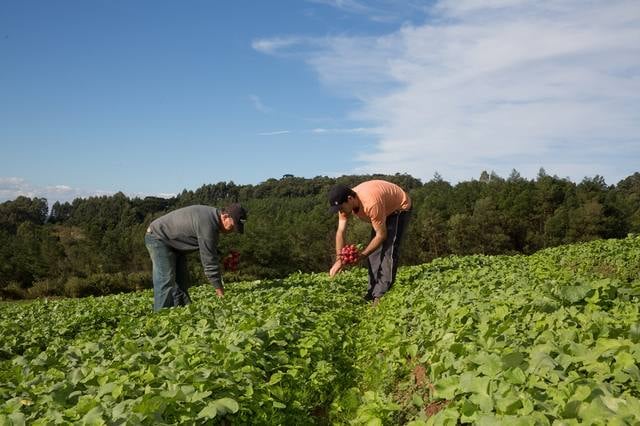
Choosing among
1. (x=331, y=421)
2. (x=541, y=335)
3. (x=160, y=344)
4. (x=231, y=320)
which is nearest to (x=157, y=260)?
(x=231, y=320)

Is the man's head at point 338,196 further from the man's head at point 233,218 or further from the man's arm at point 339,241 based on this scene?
the man's head at point 233,218

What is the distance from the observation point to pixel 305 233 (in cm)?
6612

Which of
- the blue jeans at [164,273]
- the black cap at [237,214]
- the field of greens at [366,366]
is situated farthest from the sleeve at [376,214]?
the blue jeans at [164,273]

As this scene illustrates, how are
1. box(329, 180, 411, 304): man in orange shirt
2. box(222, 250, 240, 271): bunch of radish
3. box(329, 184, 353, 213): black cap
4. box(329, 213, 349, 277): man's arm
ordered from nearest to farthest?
box(329, 184, 353, 213): black cap < box(329, 180, 411, 304): man in orange shirt < box(329, 213, 349, 277): man's arm < box(222, 250, 240, 271): bunch of radish

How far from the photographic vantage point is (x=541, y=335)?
3389 mm

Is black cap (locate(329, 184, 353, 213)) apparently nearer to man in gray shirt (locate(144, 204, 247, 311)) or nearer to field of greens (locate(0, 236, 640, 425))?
man in gray shirt (locate(144, 204, 247, 311))

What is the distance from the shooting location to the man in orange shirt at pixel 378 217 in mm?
8000

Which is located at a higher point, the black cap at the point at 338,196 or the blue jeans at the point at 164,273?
the black cap at the point at 338,196

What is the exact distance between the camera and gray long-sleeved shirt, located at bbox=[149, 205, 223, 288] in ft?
26.7

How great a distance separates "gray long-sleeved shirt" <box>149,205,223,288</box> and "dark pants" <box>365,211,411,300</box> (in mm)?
2688

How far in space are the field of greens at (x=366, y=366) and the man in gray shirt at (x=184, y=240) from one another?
1.17 metres

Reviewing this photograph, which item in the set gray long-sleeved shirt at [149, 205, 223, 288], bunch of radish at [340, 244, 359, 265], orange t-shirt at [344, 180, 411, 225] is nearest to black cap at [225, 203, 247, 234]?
gray long-sleeved shirt at [149, 205, 223, 288]

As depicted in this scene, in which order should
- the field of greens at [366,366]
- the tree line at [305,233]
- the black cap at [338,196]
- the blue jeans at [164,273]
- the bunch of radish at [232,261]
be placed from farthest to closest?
1. the tree line at [305,233]
2. the bunch of radish at [232,261]
3. the blue jeans at [164,273]
4. the black cap at [338,196]
5. the field of greens at [366,366]

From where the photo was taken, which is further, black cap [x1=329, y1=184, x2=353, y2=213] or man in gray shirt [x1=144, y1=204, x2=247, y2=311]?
man in gray shirt [x1=144, y1=204, x2=247, y2=311]
